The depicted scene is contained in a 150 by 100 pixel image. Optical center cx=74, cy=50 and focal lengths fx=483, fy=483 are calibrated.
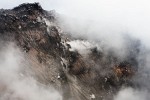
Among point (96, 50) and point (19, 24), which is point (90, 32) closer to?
point (96, 50)

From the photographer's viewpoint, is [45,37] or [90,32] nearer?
[45,37]

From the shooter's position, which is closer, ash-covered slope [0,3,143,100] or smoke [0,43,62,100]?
smoke [0,43,62,100]

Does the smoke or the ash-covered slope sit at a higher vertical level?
the ash-covered slope

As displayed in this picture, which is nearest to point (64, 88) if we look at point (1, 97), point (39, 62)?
point (39, 62)

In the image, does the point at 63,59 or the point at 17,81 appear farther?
the point at 63,59

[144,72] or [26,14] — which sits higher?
[26,14]

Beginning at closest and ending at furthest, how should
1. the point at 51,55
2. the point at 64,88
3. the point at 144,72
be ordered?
the point at 64,88
the point at 51,55
the point at 144,72
